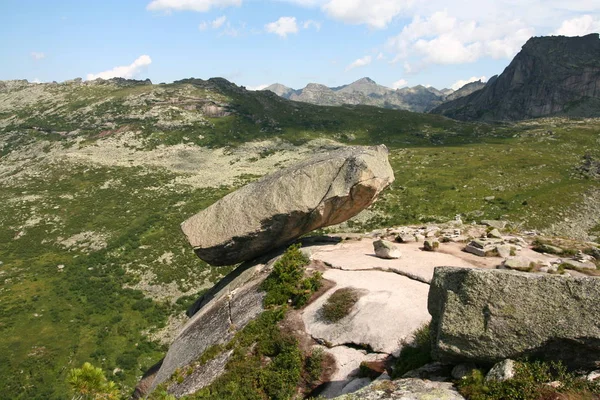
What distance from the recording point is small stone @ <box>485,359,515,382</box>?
8805 mm

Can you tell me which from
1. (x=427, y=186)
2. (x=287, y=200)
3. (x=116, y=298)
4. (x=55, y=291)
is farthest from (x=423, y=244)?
(x=427, y=186)

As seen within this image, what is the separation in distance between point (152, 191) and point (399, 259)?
212 ft

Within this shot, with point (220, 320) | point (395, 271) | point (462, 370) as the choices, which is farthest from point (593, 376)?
point (220, 320)

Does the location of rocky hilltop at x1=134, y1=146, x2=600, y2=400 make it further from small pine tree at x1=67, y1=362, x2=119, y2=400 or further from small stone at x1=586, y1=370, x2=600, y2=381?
small pine tree at x1=67, y1=362, x2=119, y2=400

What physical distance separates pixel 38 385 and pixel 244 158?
7838 centimetres

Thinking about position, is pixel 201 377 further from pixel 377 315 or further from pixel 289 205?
pixel 289 205

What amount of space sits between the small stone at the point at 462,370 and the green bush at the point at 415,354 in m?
1.32

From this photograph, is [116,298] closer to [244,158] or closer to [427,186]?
[427,186]

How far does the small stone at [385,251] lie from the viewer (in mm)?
20984

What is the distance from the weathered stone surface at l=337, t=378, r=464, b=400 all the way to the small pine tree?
6.58 metres

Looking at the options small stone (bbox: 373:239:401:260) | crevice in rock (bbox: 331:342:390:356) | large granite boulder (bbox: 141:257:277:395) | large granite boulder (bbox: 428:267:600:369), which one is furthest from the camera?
small stone (bbox: 373:239:401:260)

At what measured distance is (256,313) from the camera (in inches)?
714

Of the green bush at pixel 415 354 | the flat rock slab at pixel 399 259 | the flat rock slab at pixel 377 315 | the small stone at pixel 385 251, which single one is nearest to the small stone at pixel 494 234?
the flat rock slab at pixel 399 259

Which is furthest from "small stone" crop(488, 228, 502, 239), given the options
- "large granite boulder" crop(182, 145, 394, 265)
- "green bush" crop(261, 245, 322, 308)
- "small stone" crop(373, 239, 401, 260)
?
"green bush" crop(261, 245, 322, 308)
